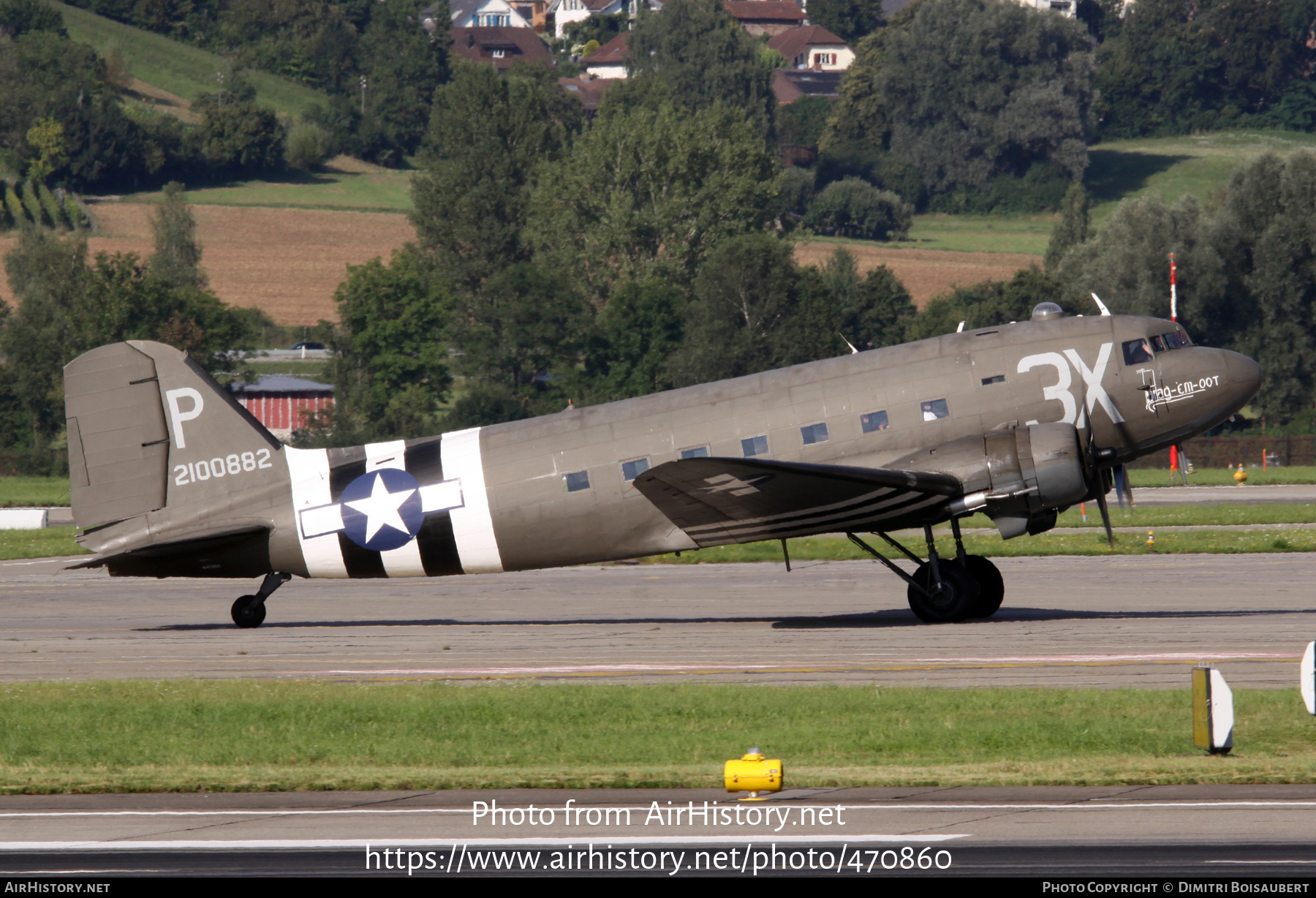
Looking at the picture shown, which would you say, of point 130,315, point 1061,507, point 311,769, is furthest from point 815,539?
point 130,315

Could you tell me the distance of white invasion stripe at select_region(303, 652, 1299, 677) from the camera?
2000cm

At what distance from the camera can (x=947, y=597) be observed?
24.8 meters

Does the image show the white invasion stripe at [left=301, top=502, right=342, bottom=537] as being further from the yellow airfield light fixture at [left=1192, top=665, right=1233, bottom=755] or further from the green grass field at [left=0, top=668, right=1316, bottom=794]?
the yellow airfield light fixture at [left=1192, top=665, right=1233, bottom=755]

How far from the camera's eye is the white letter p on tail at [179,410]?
26.5 m

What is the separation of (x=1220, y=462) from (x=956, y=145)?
12042 cm

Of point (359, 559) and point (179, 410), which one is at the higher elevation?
point (179, 410)

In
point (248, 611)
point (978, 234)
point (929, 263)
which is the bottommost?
point (929, 263)

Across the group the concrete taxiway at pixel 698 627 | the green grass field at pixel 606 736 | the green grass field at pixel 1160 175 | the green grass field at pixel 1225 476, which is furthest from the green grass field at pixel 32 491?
the green grass field at pixel 1160 175

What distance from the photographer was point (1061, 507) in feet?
76.2

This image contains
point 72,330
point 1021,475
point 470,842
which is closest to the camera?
point 470,842

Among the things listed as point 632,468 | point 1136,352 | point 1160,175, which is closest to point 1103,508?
point 1136,352

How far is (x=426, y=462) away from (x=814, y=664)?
8.61 meters

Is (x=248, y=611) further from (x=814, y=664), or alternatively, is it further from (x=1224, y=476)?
(x=1224, y=476)
